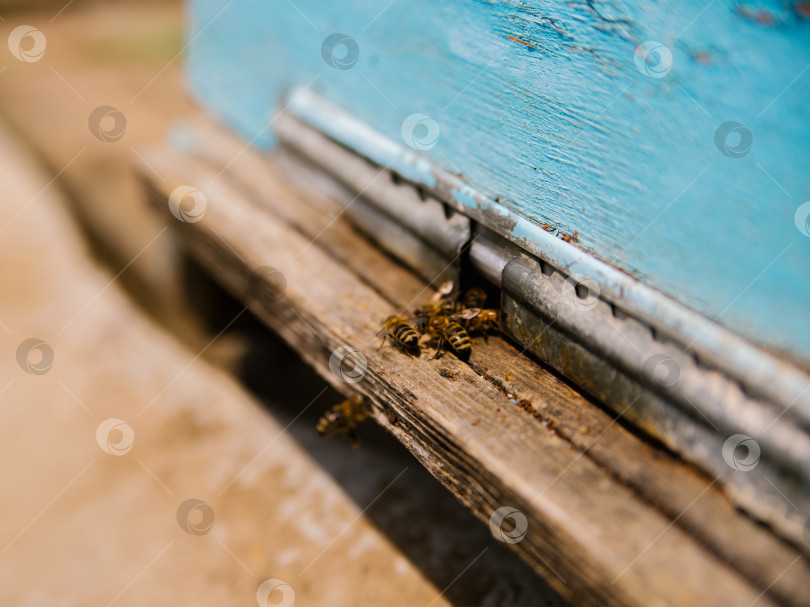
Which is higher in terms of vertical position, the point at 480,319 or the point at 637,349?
the point at 637,349

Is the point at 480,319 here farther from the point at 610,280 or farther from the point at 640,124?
the point at 640,124

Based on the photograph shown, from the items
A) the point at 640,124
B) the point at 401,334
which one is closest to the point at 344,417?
the point at 401,334

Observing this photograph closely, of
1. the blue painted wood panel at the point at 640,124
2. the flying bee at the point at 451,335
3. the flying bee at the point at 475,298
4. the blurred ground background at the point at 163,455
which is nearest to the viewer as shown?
the blue painted wood panel at the point at 640,124

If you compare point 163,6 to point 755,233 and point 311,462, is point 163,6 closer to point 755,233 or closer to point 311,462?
point 311,462

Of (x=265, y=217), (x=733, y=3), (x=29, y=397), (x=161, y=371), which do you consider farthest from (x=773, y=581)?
(x=29, y=397)

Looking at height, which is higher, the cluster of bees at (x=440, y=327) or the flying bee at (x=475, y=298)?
the flying bee at (x=475, y=298)

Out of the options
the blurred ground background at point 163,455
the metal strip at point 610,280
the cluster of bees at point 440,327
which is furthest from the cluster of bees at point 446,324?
the blurred ground background at point 163,455

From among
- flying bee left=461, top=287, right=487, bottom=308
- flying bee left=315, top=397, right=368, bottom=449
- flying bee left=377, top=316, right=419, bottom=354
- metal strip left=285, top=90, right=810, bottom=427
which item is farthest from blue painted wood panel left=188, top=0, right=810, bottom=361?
flying bee left=315, top=397, right=368, bottom=449

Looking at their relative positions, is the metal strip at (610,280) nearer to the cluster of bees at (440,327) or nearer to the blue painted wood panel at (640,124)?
the blue painted wood panel at (640,124)
